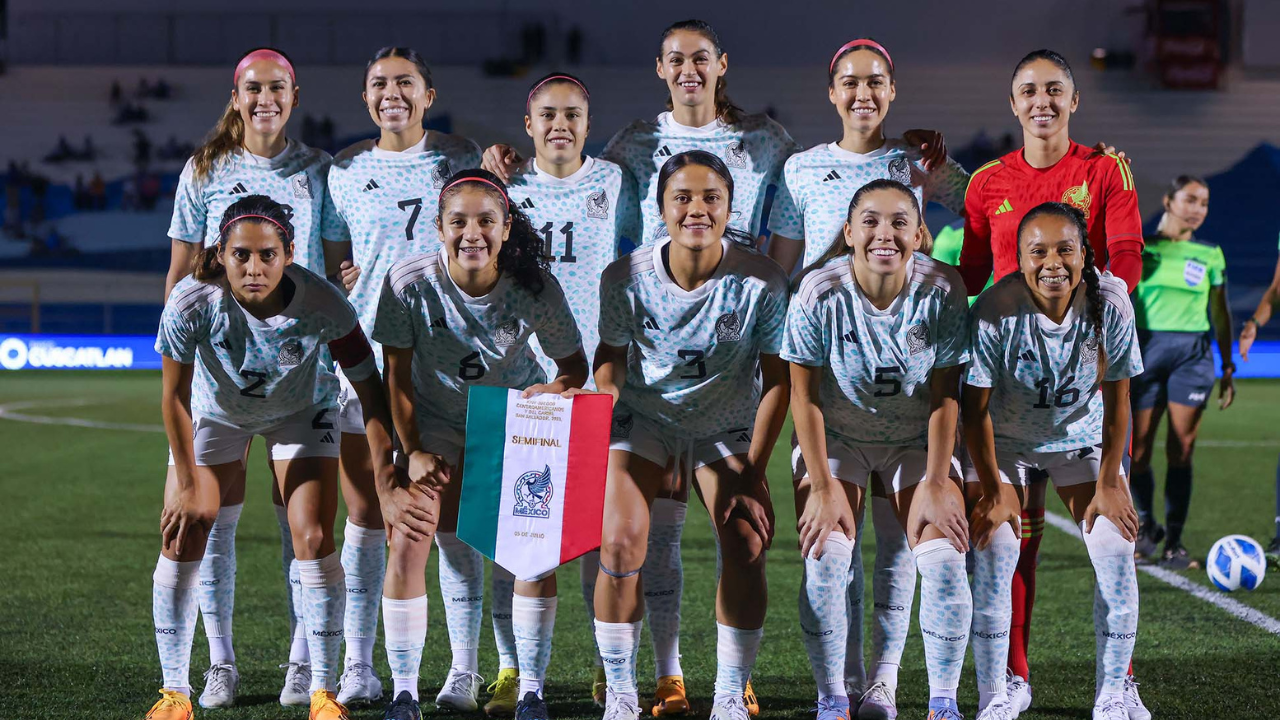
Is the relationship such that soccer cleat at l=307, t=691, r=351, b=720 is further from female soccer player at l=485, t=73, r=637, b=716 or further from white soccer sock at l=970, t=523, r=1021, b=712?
white soccer sock at l=970, t=523, r=1021, b=712

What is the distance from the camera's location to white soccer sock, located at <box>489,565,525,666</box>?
160 inches

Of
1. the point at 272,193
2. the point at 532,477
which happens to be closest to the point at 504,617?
the point at 532,477

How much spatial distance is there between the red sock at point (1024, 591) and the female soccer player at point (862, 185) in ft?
1.08

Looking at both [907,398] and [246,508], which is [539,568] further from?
[246,508]

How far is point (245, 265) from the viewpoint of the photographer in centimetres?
359

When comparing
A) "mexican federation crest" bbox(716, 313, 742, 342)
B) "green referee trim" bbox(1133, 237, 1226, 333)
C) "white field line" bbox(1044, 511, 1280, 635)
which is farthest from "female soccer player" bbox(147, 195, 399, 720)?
"green referee trim" bbox(1133, 237, 1226, 333)

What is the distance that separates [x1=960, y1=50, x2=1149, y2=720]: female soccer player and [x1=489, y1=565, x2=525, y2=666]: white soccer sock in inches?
61.0

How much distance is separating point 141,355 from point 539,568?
16122mm

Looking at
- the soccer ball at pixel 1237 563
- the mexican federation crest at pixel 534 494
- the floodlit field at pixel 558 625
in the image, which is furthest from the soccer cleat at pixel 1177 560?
the mexican federation crest at pixel 534 494

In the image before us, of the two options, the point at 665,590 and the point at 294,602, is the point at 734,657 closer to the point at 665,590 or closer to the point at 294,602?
the point at 665,590

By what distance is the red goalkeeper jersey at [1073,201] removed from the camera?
3844 mm

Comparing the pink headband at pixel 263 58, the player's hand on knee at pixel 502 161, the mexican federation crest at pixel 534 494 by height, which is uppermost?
the pink headband at pixel 263 58

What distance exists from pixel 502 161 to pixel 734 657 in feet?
5.90

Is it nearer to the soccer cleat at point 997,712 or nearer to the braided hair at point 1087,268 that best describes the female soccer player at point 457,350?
the soccer cleat at point 997,712
